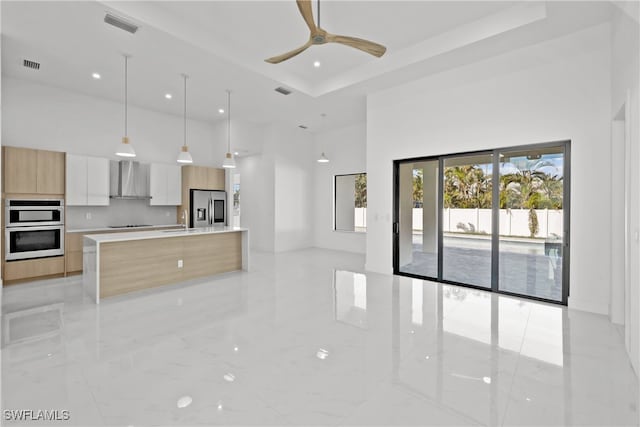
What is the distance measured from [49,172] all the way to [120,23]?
317cm

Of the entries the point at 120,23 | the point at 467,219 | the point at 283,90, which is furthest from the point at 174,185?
the point at 467,219

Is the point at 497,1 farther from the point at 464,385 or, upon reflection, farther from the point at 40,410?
the point at 40,410

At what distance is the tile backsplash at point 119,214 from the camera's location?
5952mm

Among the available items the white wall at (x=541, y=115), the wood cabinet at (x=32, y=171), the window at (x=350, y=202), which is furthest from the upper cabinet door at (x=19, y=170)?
the window at (x=350, y=202)

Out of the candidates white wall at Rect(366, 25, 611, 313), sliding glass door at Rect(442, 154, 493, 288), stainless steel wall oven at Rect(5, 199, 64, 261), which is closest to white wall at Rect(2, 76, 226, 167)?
stainless steel wall oven at Rect(5, 199, 64, 261)

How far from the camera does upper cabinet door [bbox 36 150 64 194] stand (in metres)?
5.10

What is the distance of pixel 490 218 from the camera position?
4605mm

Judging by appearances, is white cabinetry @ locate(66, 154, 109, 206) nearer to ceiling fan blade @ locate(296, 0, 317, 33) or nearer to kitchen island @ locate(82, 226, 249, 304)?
kitchen island @ locate(82, 226, 249, 304)

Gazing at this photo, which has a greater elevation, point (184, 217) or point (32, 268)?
point (184, 217)

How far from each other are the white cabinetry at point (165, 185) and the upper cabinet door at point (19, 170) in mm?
1923

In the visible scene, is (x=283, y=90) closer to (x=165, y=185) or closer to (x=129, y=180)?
(x=165, y=185)

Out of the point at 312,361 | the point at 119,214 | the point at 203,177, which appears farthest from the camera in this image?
the point at 203,177

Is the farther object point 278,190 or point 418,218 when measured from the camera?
point 278,190

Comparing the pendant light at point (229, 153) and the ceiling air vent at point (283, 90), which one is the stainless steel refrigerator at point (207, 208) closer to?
the pendant light at point (229, 153)
